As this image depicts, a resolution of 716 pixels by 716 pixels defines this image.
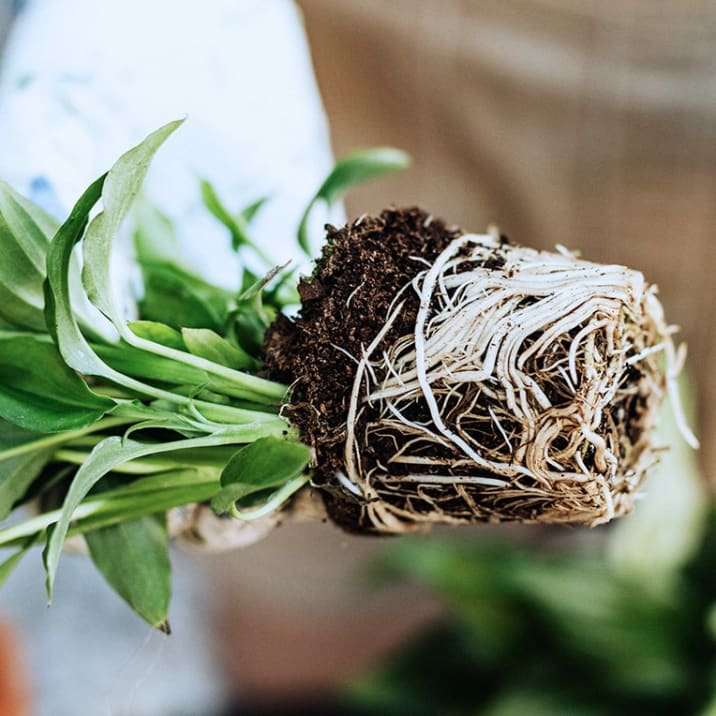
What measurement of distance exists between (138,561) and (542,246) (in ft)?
2.41

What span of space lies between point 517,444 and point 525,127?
67 centimetres

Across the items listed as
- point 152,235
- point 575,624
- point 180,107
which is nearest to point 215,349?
point 152,235

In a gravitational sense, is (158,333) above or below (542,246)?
above

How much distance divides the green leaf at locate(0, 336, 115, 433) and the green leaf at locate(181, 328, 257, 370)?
0.04 metres

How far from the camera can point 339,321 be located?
30 cm

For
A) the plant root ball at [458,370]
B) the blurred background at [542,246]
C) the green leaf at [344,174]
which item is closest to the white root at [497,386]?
the plant root ball at [458,370]

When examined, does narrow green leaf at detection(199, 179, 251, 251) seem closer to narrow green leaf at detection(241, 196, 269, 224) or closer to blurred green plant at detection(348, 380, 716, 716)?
narrow green leaf at detection(241, 196, 269, 224)

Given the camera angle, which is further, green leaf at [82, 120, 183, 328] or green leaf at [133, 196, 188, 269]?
green leaf at [133, 196, 188, 269]

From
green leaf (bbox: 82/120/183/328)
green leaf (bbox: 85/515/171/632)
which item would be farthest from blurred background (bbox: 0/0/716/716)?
green leaf (bbox: 82/120/183/328)

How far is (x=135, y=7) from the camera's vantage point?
0.49 m

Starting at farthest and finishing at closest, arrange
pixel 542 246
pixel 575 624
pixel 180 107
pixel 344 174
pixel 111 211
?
pixel 542 246
pixel 575 624
pixel 180 107
pixel 344 174
pixel 111 211

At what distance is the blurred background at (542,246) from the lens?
81 cm

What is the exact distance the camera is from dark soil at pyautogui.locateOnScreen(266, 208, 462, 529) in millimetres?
295

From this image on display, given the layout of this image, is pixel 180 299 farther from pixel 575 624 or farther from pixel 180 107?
pixel 575 624
